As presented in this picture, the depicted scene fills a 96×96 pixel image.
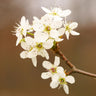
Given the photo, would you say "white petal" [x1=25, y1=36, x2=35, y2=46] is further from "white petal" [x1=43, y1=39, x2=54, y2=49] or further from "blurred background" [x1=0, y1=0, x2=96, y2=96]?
"blurred background" [x1=0, y1=0, x2=96, y2=96]

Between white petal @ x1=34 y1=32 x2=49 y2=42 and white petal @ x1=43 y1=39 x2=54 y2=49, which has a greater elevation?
white petal @ x1=34 y1=32 x2=49 y2=42

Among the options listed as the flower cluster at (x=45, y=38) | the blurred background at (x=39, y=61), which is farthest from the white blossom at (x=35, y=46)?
the blurred background at (x=39, y=61)

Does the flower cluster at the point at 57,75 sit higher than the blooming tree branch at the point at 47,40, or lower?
lower

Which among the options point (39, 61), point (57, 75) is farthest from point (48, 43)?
point (39, 61)

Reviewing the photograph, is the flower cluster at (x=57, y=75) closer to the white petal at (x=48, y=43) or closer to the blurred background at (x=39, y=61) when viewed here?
the white petal at (x=48, y=43)

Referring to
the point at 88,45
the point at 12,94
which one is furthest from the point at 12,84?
the point at 88,45

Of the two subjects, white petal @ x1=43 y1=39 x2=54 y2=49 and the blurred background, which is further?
the blurred background

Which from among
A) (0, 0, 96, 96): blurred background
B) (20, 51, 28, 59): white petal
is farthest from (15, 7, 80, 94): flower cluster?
(0, 0, 96, 96): blurred background

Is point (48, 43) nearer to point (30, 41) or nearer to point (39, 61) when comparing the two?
point (30, 41)

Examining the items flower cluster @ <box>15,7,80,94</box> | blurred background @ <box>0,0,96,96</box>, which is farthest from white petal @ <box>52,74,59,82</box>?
blurred background @ <box>0,0,96,96</box>

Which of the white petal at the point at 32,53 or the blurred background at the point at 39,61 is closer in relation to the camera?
the white petal at the point at 32,53

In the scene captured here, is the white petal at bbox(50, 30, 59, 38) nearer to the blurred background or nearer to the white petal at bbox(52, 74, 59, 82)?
the white petal at bbox(52, 74, 59, 82)
